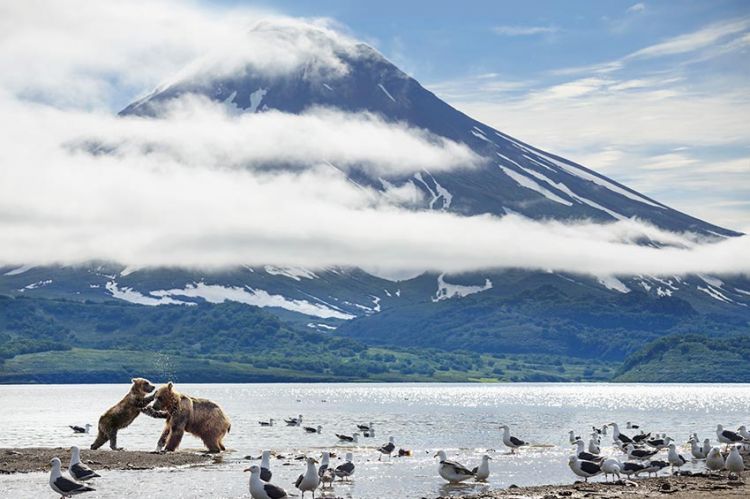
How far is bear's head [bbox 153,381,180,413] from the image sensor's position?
52281 millimetres

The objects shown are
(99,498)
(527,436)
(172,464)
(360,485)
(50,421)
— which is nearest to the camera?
(99,498)

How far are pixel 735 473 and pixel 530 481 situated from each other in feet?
28.4

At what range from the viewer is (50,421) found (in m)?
112

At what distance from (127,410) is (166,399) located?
2968 millimetres

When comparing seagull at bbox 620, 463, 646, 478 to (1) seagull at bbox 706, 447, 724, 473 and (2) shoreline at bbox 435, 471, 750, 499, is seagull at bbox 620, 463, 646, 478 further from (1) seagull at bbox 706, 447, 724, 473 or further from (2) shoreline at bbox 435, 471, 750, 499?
(1) seagull at bbox 706, 447, 724, 473

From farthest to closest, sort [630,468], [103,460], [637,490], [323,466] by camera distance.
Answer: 1. [103,460]
2. [323,466]
3. [630,468]
4. [637,490]

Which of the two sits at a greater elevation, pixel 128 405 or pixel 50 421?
pixel 128 405

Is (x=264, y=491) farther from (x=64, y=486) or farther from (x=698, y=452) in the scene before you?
(x=698, y=452)

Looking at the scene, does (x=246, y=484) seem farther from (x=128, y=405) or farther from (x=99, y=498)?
(x=128, y=405)

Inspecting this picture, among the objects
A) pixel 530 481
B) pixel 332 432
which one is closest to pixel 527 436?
pixel 332 432

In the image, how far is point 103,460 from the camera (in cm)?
4966

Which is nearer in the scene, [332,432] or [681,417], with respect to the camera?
[332,432]

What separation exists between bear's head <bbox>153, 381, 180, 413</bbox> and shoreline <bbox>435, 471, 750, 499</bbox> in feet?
56.3

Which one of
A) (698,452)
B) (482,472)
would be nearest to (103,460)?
(482,472)
